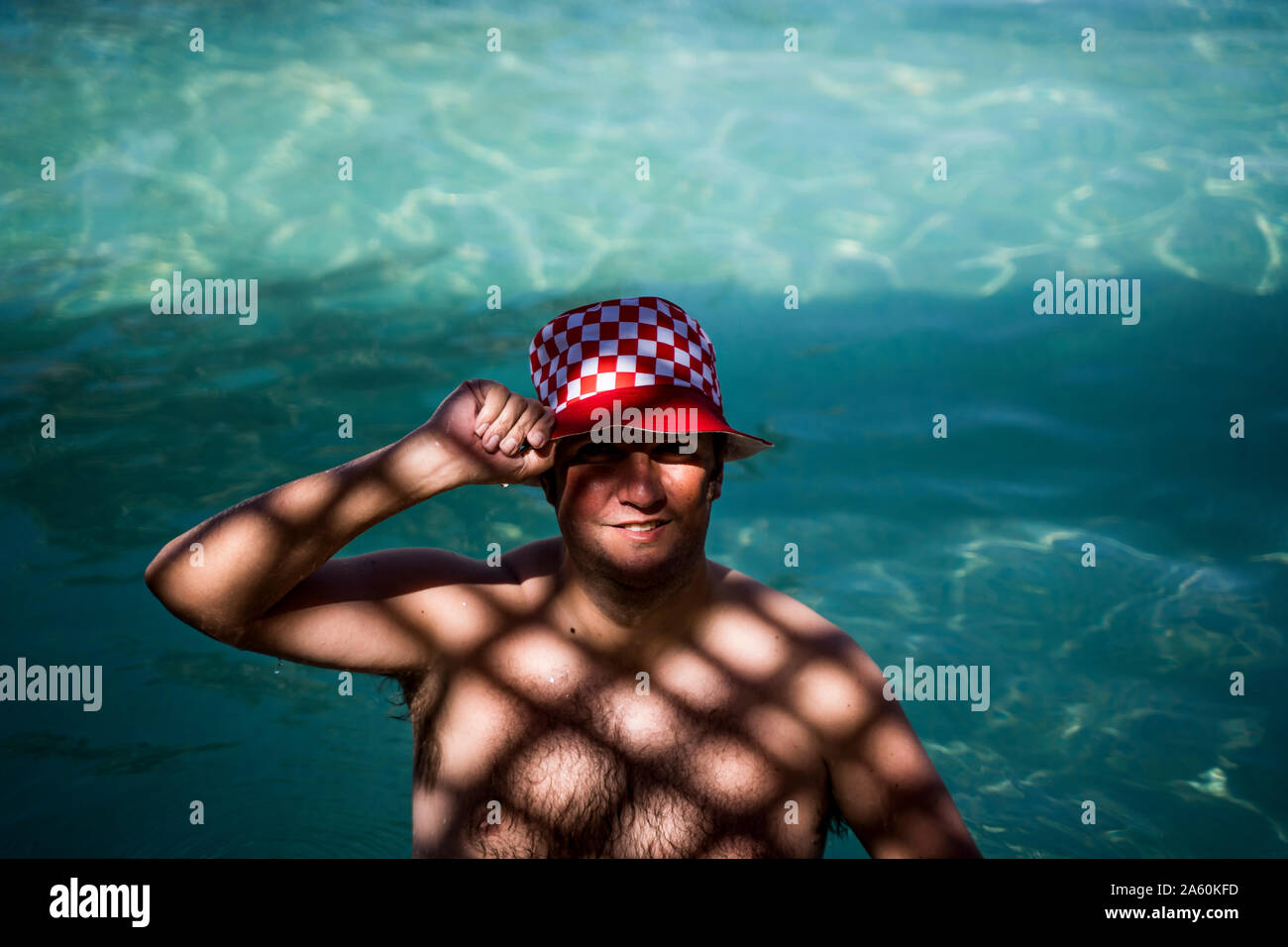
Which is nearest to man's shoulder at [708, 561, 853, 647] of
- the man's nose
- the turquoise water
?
the man's nose

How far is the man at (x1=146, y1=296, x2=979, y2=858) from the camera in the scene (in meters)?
2.13

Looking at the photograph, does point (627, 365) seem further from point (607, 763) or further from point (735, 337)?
point (735, 337)

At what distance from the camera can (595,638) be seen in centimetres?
249

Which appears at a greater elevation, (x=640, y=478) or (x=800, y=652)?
(x=640, y=478)

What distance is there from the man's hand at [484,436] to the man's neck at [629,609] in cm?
33

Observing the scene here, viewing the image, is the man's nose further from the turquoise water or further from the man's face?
the turquoise water

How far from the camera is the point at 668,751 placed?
8.00ft

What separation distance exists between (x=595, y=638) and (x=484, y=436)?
59 cm

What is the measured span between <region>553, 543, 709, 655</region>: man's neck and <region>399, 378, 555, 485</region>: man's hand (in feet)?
1.10

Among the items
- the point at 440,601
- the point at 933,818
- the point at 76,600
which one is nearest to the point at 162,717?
the point at 76,600

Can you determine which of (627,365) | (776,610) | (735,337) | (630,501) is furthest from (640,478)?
(735,337)

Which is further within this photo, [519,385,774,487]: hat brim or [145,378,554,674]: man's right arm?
[519,385,774,487]: hat brim
